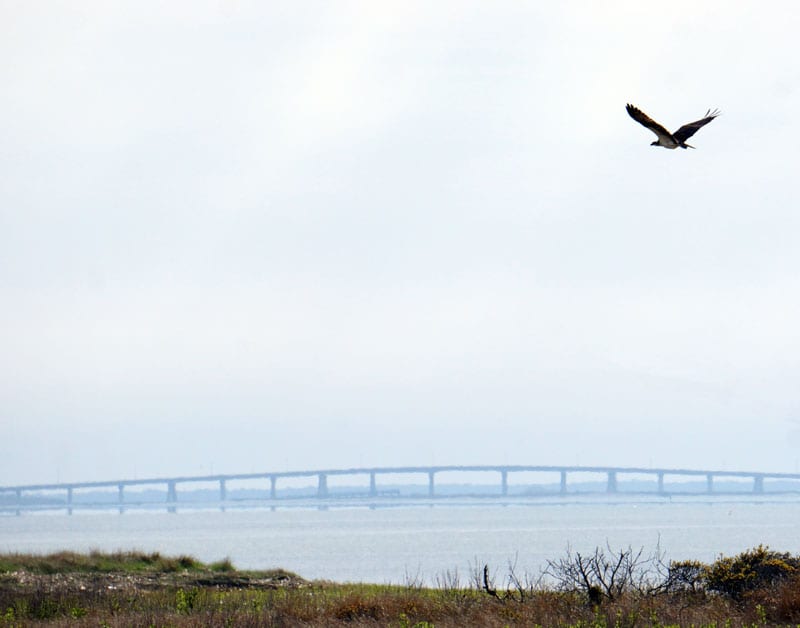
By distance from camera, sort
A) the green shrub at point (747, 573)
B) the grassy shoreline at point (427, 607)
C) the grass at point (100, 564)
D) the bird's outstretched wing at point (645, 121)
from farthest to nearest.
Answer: the grass at point (100, 564)
the green shrub at point (747, 573)
the grassy shoreline at point (427, 607)
the bird's outstretched wing at point (645, 121)

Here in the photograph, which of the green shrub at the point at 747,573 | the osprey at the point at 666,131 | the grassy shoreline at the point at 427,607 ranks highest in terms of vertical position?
the osprey at the point at 666,131

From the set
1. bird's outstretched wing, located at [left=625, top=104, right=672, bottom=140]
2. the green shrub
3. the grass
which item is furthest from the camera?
the grass

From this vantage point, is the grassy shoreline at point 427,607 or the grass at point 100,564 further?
the grass at point 100,564

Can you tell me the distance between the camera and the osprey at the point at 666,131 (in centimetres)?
1633

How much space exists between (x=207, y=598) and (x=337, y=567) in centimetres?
4684

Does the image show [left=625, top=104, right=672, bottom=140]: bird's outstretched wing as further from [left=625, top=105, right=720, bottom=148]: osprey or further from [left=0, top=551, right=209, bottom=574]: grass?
[left=0, top=551, right=209, bottom=574]: grass

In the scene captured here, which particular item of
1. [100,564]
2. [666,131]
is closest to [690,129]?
[666,131]

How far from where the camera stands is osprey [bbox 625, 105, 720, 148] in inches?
643

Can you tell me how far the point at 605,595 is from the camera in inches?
787

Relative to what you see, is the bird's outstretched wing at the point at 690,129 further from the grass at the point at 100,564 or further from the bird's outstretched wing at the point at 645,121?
the grass at the point at 100,564

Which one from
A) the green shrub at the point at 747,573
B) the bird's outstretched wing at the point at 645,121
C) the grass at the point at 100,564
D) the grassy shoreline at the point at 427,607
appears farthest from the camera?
the grass at the point at 100,564

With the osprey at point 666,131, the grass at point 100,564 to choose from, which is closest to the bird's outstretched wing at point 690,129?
the osprey at point 666,131

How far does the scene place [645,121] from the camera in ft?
53.7

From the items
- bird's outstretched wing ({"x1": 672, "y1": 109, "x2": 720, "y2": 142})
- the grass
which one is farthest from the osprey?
the grass
